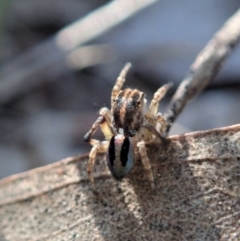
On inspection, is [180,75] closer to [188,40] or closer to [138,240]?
[188,40]

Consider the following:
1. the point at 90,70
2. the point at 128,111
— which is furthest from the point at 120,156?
the point at 90,70

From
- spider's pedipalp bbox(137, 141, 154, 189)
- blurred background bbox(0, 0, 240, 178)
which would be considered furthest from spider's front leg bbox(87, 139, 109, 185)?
blurred background bbox(0, 0, 240, 178)

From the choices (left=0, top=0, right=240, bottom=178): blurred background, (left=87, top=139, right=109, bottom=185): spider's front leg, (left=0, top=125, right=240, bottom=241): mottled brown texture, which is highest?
(left=0, top=0, right=240, bottom=178): blurred background

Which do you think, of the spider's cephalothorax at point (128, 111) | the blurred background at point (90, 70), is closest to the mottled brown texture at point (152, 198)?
the spider's cephalothorax at point (128, 111)

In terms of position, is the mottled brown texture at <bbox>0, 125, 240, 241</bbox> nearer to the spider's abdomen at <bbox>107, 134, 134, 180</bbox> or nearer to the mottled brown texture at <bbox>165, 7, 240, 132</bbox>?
the spider's abdomen at <bbox>107, 134, 134, 180</bbox>

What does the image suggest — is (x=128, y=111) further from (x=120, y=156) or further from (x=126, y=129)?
(x=120, y=156)

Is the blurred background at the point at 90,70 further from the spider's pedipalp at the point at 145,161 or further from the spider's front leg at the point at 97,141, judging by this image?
the spider's pedipalp at the point at 145,161
